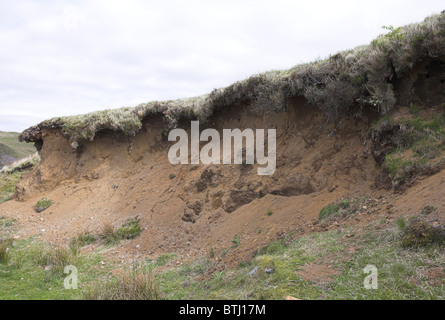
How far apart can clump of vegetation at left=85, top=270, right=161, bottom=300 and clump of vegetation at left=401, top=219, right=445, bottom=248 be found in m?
3.61

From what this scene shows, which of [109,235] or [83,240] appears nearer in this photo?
[109,235]

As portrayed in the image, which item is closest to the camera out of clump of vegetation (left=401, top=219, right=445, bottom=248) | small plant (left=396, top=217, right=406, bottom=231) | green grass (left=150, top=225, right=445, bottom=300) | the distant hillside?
green grass (left=150, top=225, right=445, bottom=300)

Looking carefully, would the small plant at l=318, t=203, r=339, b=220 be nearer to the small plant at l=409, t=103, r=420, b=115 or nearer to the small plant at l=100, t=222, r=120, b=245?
the small plant at l=409, t=103, r=420, b=115

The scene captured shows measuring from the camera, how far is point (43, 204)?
12883mm

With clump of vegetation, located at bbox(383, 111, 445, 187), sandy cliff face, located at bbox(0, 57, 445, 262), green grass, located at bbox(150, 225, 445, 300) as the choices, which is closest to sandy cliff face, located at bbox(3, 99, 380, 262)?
sandy cliff face, located at bbox(0, 57, 445, 262)

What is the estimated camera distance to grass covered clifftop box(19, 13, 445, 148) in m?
6.75

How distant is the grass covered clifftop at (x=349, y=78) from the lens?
22.2ft

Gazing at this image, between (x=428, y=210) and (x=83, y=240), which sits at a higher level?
(x=428, y=210)

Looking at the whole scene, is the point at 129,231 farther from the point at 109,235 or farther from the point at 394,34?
the point at 394,34

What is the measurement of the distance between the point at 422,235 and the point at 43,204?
42.7 feet

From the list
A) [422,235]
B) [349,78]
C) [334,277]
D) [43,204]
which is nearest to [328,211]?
[422,235]

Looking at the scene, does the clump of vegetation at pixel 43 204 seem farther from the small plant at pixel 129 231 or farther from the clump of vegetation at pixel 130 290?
the clump of vegetation at pixel 130 290
